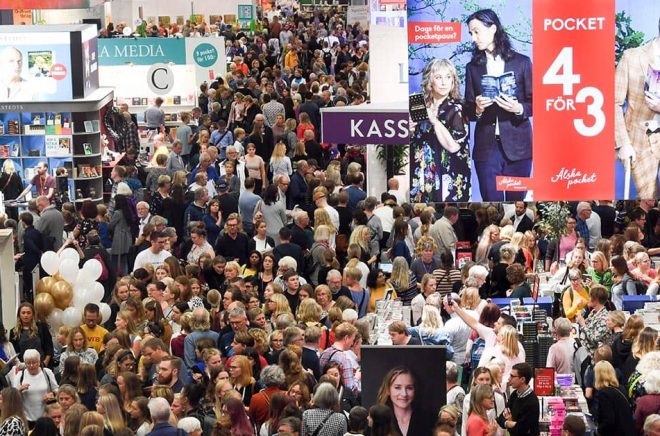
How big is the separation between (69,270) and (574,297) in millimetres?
4591

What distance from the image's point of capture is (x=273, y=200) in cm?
1788

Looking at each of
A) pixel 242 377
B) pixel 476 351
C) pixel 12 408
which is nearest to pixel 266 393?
pixel 242 377

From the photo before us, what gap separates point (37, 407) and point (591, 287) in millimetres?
4787

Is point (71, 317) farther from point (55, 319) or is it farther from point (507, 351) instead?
point (507, 351)

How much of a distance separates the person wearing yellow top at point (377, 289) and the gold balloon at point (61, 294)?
271cm

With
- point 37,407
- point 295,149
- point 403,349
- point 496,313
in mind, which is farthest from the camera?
point 295,149

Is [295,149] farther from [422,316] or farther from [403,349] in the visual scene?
[403,349]

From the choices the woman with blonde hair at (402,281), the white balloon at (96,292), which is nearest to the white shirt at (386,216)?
the woman with blonde hair at (402,281)

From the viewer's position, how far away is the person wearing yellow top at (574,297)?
1465 cm

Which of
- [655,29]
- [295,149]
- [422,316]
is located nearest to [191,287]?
[422,316]

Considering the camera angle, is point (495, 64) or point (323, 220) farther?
point (323, 220)

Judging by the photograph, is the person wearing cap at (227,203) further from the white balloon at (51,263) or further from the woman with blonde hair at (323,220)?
the white balloon at (51,263)

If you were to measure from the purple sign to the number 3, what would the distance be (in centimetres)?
301

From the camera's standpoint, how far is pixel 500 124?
15.3 meters
